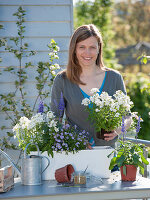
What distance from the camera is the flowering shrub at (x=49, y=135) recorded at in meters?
1.86

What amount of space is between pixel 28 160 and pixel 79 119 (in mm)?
676

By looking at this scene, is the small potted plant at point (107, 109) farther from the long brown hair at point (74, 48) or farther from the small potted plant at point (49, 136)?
the long brown hair at point (74, 48)

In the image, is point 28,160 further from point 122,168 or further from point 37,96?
point 37,96

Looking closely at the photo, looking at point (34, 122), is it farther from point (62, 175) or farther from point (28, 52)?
point (28, 52)

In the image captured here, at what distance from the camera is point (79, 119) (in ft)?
7.84

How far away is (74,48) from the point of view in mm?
2373

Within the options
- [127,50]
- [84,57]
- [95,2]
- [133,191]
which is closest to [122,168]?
[133,191]

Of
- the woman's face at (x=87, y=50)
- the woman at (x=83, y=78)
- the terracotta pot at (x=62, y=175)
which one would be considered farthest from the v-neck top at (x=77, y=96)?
the terracotta pot at (x=62, y=175)

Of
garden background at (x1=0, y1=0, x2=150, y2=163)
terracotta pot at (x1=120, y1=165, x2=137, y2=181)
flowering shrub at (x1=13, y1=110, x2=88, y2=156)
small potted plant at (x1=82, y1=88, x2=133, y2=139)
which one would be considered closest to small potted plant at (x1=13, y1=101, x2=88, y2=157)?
flowering shrub at (x1=13, y1=110, x2=88, y2=156)

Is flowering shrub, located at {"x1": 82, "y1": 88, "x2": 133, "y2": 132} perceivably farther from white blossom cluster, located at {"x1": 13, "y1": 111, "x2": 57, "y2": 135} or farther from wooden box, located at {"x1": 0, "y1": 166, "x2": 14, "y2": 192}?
wooden box, located at {"x1": 0, "y1": 166, "x2": 14, "y2": 192}

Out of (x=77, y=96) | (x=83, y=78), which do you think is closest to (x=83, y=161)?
(x=77, y=96)

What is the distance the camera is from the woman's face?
2299mm

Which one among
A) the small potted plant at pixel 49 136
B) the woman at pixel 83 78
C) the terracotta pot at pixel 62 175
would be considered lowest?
the terracotta pot at pixel 62 175

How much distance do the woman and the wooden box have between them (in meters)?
0.62
